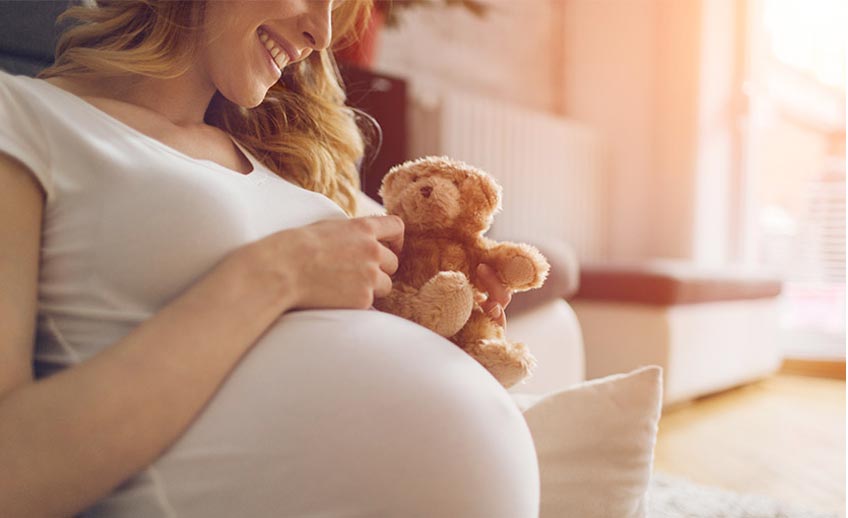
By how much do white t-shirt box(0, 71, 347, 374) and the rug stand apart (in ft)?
3.16

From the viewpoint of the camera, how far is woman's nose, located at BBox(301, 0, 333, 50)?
646 millimetres

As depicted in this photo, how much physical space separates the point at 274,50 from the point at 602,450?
550mm

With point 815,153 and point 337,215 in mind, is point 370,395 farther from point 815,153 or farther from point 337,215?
point 815,153

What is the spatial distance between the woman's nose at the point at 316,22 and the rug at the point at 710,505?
95 cm

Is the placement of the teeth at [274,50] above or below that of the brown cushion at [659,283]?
above

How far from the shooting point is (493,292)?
66 cm

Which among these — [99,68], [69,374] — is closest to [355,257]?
[69,374]

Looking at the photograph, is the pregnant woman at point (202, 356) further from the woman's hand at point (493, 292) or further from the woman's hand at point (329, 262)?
the woman's hand at point (493, 292)

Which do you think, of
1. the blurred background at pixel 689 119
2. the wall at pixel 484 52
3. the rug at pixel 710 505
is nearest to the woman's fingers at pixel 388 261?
the rug at pixel 710 505

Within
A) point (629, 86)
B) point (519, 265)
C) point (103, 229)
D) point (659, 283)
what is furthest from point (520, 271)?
point (629, 86)

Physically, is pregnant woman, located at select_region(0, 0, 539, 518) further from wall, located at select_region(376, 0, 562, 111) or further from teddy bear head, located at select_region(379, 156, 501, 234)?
wall, located at select_region(376, 0, 562, 111)

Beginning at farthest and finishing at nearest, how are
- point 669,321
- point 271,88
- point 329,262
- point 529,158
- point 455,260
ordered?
Result: point 529,158, point 669,321, point 271,88, point 455,260, point 329,262

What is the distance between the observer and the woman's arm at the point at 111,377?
42cm

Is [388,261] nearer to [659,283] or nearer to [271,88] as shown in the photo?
[271,88]
